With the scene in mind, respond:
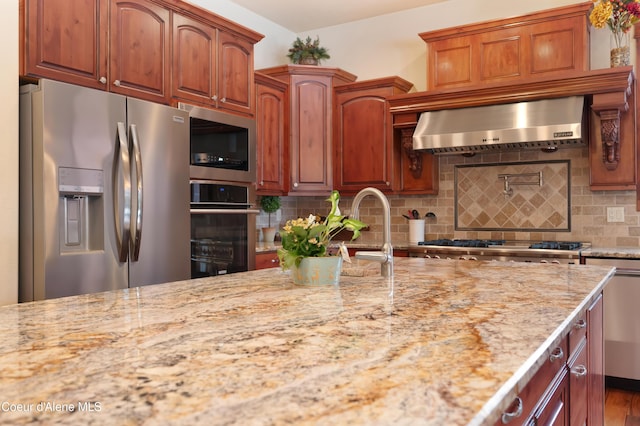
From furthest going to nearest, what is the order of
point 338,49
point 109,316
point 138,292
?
point 338,49, point 138,292, point 109,316

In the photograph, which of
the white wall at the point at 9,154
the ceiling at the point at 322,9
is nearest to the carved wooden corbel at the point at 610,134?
the ceiling at the point at 322,9

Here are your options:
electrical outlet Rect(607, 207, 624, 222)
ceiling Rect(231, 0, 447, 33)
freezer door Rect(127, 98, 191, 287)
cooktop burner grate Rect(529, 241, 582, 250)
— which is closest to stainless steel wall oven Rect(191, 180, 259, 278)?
freezer door Rect(127, 98, 191, 287)

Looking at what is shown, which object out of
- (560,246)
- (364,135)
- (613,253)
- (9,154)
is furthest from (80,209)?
(613,253)

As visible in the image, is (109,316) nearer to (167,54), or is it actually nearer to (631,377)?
(167,54)

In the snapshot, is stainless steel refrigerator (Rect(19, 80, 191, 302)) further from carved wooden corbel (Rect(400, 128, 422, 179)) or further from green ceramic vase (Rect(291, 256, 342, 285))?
carved wooden corbel (Rect(400, 128, 422, 179))

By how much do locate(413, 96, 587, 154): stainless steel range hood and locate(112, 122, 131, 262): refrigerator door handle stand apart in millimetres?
2272

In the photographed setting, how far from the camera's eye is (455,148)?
417cm

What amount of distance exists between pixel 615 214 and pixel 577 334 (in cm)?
251

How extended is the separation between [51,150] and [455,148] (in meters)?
2.85

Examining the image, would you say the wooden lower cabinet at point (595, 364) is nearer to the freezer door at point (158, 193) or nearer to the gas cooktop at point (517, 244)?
the gas cooktop at point (517, 244)

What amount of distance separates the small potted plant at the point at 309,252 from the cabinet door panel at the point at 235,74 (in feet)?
7.04

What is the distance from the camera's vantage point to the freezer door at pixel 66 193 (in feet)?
8.19

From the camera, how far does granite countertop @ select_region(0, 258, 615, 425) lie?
0.70 meters

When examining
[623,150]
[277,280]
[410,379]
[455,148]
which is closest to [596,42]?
[623,150]
